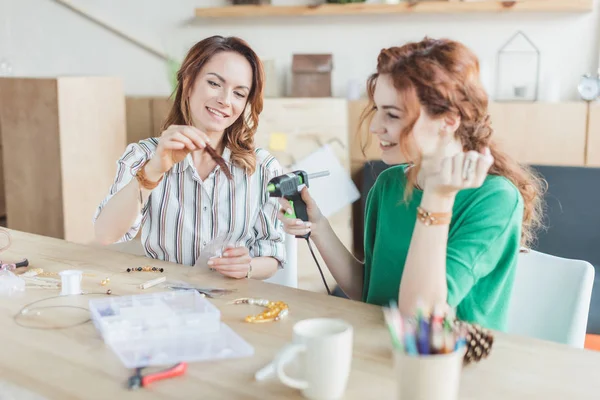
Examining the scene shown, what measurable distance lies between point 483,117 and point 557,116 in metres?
1.92

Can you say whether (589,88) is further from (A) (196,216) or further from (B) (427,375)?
(B) (427,375)

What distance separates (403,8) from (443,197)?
2399 millimetres

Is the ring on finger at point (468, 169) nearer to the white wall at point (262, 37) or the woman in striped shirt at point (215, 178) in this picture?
the woman in striped shirt at point (215, 178)

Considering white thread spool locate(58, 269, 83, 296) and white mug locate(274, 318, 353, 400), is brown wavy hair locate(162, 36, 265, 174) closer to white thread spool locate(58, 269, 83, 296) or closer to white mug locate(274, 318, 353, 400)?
white thread spool locate(58, 269, 83, 296)

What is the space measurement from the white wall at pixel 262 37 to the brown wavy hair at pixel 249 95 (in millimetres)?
1657

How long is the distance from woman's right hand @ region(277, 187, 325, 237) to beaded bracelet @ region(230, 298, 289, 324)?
25 centimetres

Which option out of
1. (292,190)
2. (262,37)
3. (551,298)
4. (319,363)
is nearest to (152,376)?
(319,363)

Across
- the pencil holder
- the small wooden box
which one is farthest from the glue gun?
the small wooden box

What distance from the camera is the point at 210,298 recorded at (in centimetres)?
133

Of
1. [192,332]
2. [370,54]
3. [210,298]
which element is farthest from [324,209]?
[192,332]

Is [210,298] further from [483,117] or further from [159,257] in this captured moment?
[483,117]

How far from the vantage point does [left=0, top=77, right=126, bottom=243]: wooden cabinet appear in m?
3.44

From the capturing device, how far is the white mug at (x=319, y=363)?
889mm

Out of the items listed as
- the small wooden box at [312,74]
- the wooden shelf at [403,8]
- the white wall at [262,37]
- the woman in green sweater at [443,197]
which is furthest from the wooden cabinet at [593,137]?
the woman in green sweater at [443,197]
